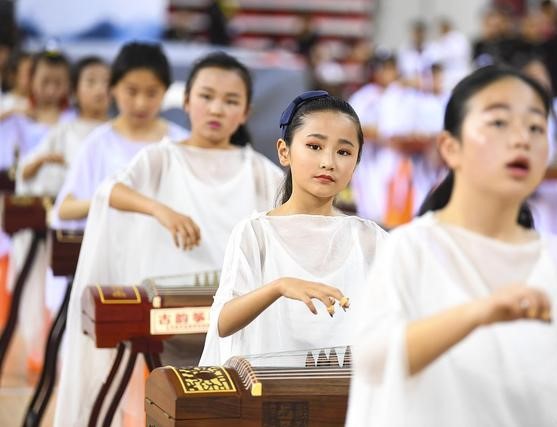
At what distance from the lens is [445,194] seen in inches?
104

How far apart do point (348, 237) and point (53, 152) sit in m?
3.35

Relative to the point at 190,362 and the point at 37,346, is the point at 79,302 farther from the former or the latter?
the point at 37,346

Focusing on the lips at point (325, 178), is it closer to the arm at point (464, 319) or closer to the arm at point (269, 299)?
the arm at point (269, 299)

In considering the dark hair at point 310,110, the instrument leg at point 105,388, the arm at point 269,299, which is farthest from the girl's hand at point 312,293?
the instrument leg at point 105,388

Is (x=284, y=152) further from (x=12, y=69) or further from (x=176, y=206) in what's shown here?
(x=12, y=69)

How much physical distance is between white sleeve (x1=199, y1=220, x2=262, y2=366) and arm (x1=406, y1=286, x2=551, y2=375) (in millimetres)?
972

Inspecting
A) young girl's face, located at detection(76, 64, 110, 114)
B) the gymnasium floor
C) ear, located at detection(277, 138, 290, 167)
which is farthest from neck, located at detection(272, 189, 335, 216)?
young girl's face, located at detection(76, 64, 110, 114)

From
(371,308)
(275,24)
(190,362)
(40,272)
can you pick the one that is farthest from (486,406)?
(275,24)

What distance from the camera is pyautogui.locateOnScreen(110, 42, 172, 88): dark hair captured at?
5168 millimetres

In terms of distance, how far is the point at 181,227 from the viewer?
393 centimetres

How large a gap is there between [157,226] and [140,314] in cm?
90

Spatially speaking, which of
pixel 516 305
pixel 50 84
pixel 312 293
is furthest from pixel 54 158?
pixel 516 305

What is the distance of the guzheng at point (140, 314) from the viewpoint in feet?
12.4

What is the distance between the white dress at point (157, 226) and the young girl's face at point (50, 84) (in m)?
2.51
